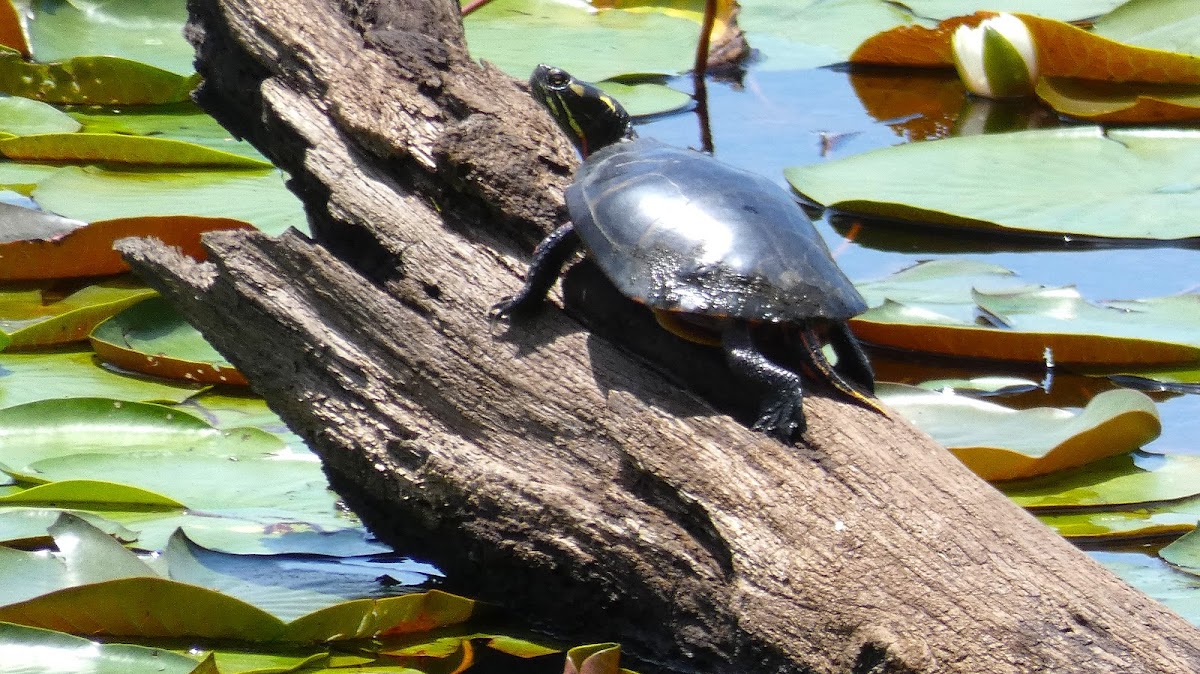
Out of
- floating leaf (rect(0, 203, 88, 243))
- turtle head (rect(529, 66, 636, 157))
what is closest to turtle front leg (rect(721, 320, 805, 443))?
turtle head (rect(529, 66, 636, 157))

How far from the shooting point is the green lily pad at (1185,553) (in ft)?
6.88

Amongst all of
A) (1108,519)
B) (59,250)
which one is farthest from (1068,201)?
(59,250)

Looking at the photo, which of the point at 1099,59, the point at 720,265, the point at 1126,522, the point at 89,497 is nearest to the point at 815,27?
the point at 1099,59

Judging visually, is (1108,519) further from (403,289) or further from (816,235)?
(403,289)

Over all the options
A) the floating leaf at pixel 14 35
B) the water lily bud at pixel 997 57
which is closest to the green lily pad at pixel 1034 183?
the water lily bud at pixel 997 57

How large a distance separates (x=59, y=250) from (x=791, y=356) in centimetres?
191

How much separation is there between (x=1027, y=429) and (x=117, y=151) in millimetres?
2501

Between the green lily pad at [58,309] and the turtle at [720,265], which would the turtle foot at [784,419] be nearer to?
the turtle at [720,265]

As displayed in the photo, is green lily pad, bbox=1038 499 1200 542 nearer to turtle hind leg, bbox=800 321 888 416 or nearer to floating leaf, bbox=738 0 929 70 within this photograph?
turtle hind leg, bbox=800 321 888 416

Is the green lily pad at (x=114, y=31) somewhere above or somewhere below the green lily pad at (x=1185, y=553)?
above

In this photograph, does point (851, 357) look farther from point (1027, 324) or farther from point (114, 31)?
point (114, 31)

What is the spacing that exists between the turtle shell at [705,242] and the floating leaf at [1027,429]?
19.1 inches

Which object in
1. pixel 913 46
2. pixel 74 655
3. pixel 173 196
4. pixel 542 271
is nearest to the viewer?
pixel 74 655

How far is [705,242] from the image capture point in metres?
2.04
